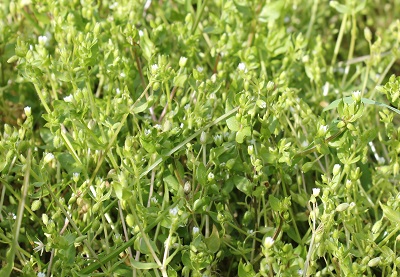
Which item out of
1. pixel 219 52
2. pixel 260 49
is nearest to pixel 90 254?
pixel 219 52

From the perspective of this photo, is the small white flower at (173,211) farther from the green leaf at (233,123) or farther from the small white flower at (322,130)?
the small white flower at (322,130)

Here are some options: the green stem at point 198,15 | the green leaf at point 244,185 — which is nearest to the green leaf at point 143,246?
the green leaf at point 244,185

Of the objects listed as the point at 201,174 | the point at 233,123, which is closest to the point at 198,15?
the point at 233,123

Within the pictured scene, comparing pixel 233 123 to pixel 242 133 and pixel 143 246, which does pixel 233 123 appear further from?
pixel 143 246

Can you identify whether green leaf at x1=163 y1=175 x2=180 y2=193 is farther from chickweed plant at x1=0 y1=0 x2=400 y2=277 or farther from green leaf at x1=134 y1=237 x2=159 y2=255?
green leaf at x1=134 y1=237 x2=159 y2=255

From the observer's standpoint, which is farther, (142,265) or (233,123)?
(233,123)

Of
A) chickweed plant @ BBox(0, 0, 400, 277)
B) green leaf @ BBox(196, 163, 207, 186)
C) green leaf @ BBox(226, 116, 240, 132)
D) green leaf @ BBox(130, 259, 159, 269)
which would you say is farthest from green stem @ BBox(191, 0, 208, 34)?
green leaf @ BBox(130, 259, 159, 269)

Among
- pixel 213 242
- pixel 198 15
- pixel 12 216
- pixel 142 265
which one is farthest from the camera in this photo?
pixel 198 15

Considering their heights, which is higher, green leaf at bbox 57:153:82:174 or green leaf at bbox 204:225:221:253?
Answer: green leaf at bbox 57:153:82:174
